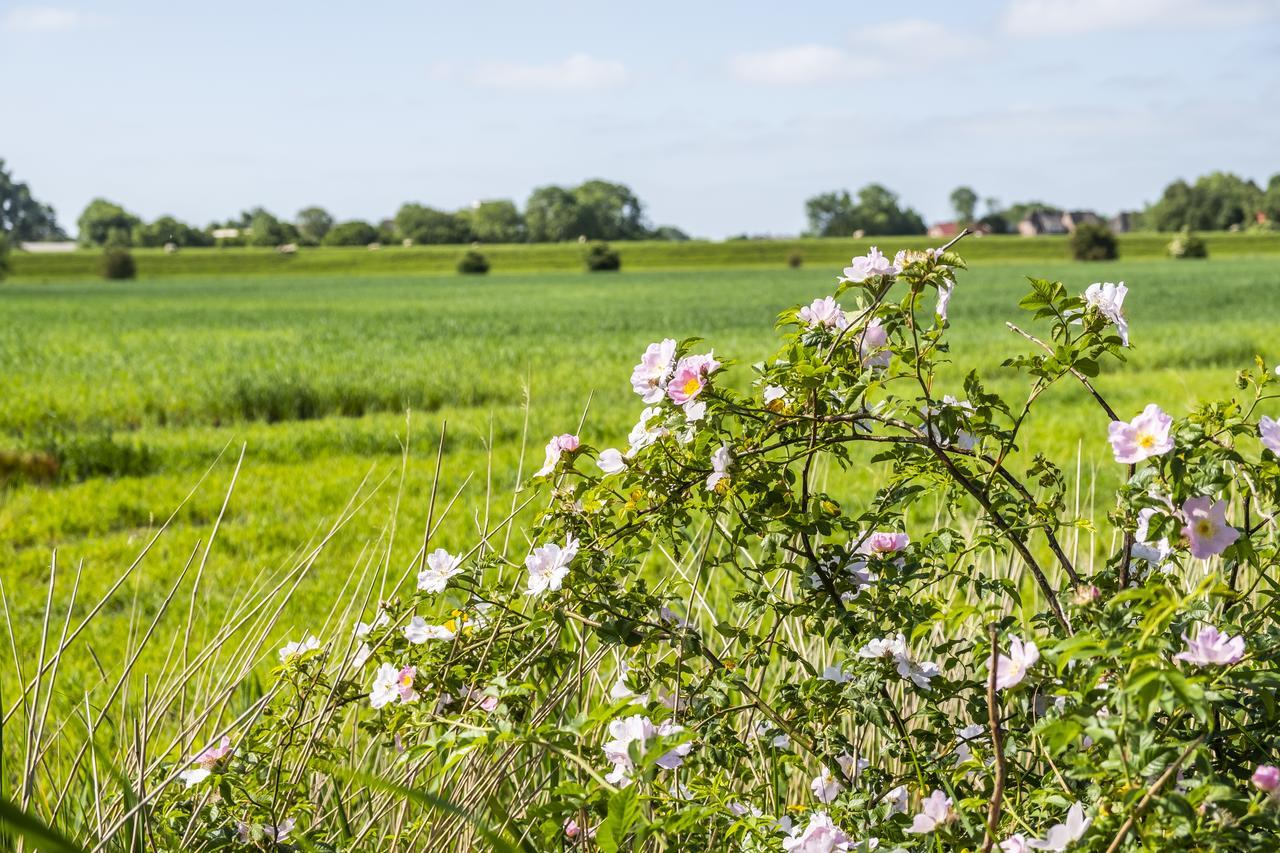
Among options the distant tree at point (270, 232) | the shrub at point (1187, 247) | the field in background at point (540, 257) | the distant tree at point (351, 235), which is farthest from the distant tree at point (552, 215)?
the shrub at point (1187, 247)

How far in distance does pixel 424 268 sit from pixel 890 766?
81662 mm

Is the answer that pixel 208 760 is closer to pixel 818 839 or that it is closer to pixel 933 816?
pixel 818 839

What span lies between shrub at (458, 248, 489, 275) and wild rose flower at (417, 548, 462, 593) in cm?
7291

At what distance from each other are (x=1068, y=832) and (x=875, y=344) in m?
0.74

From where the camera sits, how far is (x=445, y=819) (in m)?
1.68

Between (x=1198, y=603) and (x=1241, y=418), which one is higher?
(x=1241, y=418)

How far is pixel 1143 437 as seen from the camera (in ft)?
4.11

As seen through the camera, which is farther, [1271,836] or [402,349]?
[402,349]

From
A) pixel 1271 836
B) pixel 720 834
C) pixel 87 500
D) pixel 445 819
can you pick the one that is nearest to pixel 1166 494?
pixel 1271 836

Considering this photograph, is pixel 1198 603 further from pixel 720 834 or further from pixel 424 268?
pixel 424 268

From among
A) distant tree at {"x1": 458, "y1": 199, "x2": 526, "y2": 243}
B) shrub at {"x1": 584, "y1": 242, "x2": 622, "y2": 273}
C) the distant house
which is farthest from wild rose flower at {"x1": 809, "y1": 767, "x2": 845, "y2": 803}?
the distant house

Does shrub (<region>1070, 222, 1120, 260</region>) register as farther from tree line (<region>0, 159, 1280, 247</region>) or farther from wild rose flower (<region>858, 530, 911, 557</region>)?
wild rose flower (<region>858, 530, 911, 557</region>)

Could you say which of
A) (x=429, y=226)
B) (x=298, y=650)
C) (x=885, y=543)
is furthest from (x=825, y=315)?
(x=429, y=226)

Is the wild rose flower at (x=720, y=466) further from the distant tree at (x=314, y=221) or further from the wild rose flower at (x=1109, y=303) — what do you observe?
the distant tree at (x=314, y=221)
